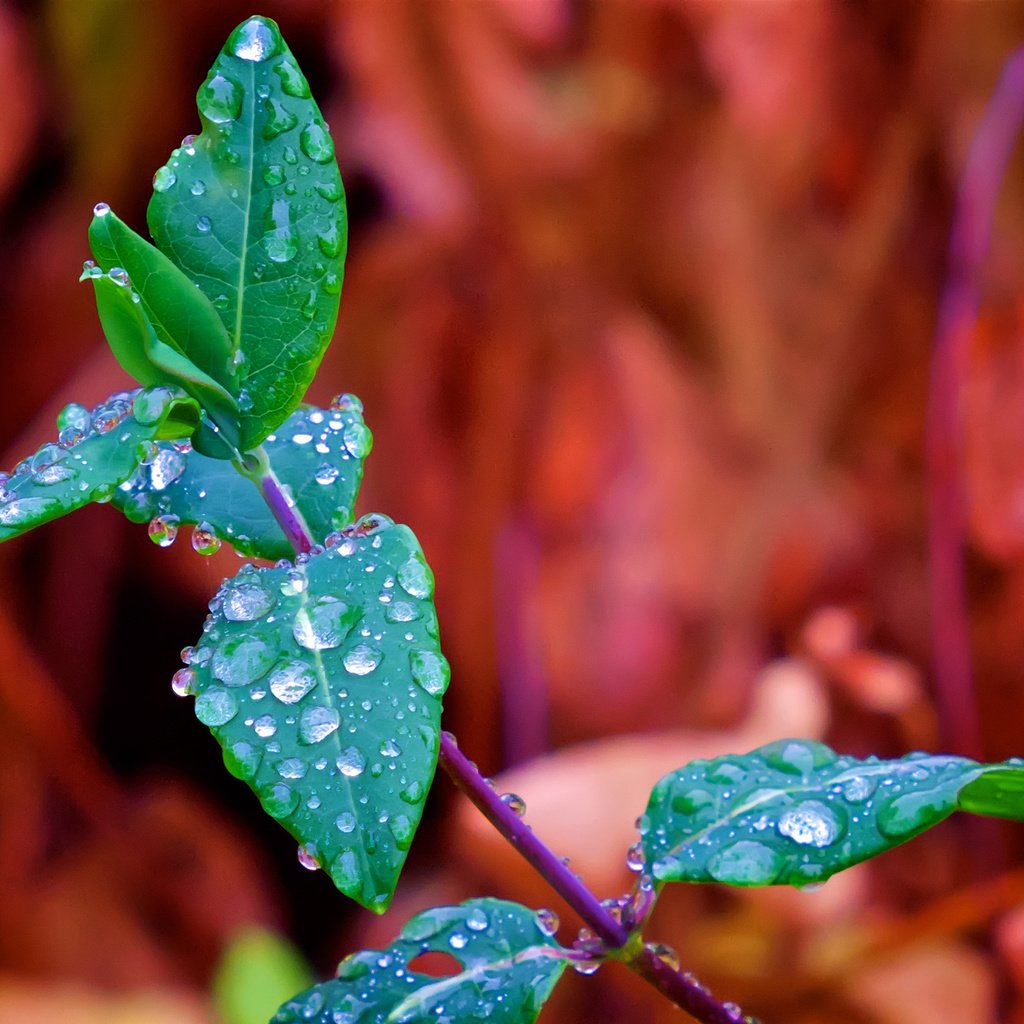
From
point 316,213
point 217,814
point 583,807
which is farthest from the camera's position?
point 217,814

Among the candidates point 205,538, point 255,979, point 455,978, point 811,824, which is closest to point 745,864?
point 811,824

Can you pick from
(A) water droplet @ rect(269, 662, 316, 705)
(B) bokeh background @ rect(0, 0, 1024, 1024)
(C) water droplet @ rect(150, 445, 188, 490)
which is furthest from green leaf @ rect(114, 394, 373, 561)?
(B) bokeh background @ rect(0, 0, 1024, 1024)

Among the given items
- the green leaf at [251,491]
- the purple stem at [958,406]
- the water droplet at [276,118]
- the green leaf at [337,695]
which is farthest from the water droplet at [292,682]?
the purple stem at [958,406]

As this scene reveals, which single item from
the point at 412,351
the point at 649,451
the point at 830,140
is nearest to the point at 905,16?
the point at 830,140

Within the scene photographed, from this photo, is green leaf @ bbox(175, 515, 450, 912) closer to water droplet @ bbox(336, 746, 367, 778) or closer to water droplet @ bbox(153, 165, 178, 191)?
water droplet @ bbox(336, 746, 367, 778)

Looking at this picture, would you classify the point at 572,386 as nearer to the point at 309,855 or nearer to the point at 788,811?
the point at 788,811

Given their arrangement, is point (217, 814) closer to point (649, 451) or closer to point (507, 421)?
point (507, 421)

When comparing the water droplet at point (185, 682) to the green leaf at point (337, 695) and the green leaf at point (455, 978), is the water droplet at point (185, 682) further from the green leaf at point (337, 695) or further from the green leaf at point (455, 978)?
the green leaf at point (455, 978)
